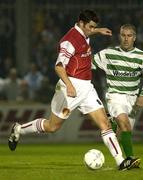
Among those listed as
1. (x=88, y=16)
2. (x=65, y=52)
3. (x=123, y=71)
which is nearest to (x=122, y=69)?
(x=123, y=71)

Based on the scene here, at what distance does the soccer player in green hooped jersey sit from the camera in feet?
42.8

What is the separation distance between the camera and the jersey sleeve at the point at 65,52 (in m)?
12.0

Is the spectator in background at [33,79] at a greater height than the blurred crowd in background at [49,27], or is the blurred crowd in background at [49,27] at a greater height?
the blurred crowd in background at [49,27]

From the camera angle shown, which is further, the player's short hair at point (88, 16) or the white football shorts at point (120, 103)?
the white football shorts at point (120, 103)

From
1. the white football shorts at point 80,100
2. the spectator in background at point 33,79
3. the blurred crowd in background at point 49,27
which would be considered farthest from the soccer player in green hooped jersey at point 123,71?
the blurred crowd in background at point 49,27

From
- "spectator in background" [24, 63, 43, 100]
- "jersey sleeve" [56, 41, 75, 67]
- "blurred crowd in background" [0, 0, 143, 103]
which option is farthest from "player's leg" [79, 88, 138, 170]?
"blurred crowd in background" [0, 0, 143, 103]

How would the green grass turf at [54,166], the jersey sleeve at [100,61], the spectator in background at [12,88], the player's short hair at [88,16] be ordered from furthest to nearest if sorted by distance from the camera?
the spectator in background at [12,88] → the jersey sleeve at [100,61] → the player's short hair at [88,16] → the green grass turf at [54,166]

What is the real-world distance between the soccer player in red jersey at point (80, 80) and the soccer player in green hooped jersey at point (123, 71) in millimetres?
740

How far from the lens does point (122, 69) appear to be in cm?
1318

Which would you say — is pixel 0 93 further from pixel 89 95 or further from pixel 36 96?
pixel 89 95

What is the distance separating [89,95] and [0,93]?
1056 cm

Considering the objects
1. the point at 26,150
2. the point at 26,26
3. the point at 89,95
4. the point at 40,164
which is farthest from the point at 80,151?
the point at 26,26

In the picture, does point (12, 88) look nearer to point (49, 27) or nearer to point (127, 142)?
point (49, 27)

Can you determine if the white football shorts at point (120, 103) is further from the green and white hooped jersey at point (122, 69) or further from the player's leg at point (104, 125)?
the player's leg at point (104, 125)
